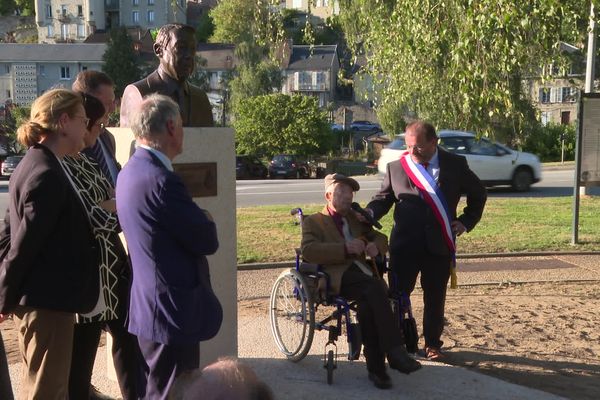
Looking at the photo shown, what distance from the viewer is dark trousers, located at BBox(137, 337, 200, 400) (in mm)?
3969

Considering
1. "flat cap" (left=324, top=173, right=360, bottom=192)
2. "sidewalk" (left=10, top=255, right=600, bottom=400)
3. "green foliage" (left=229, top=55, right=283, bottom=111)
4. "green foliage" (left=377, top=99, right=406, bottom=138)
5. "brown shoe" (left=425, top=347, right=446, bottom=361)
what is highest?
"green foliage" (left=229, top=55, right=283, bottom=111)

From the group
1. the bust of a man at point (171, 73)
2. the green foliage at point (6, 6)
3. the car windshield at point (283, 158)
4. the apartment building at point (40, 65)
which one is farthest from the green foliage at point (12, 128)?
the green foliage at point (6, 6)

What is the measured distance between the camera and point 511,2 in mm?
7469

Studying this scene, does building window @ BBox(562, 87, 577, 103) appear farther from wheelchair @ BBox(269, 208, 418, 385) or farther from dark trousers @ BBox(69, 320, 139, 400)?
dark trousers @ BBox(69, 320, 139, 400)

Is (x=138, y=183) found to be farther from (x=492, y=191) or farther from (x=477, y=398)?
(x=492, y=191)

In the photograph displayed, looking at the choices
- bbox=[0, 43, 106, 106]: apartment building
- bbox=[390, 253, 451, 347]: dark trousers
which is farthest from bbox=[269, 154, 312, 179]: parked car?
bbox=[0, 43, 106, 106]: apartment building

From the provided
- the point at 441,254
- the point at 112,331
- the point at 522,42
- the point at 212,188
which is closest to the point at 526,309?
the point at 441,254

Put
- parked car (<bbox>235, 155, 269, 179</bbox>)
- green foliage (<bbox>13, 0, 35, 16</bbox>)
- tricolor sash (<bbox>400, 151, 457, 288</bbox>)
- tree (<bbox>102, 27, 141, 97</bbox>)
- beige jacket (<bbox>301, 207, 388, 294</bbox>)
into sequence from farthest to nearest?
green foliage (<bbox>13, 0, 35, 16</bbox>) < tree (<bbox>102, 27, 141, 97</bbox>) < parked car (<bbox>235, 155, 269, 179</bbox>) < tricolor sash (<bbox>400, 151, 457, 288</bbox>) < beige jacket (<bbox>301, 207, 388, 294</bbox>)

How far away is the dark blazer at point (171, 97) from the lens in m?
5.35

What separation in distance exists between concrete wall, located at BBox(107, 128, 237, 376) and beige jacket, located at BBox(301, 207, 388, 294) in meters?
0.54

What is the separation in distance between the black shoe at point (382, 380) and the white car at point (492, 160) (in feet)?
55.7

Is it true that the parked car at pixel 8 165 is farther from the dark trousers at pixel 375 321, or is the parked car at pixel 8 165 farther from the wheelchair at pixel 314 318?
the dark trousers at pixel 375 321

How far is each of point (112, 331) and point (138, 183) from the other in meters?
1.29

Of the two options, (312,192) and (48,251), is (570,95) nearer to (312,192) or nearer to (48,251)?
(312,192)
